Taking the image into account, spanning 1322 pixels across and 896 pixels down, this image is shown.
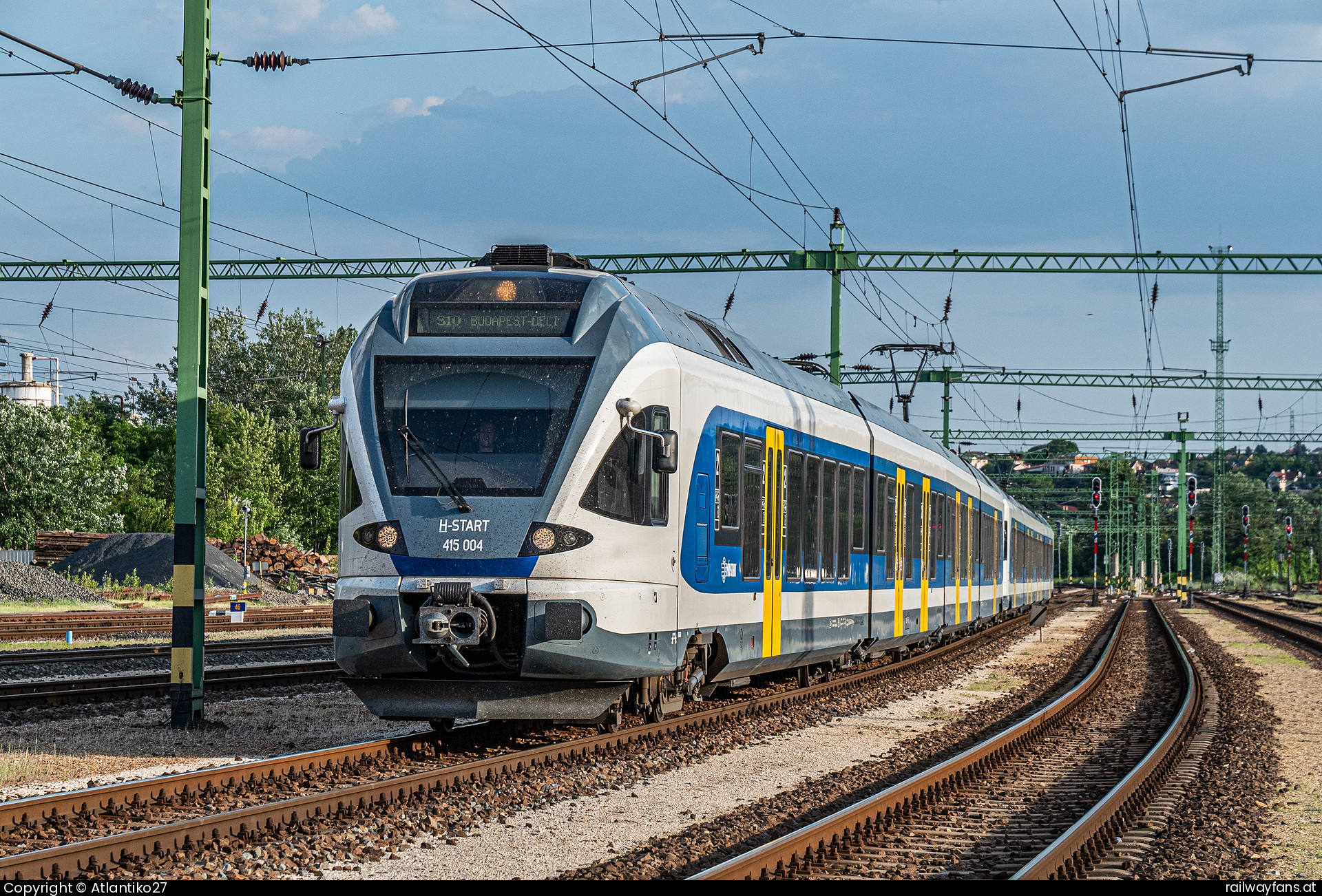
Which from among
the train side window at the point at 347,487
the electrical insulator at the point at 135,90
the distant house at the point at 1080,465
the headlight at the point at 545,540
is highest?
the distant house at the point at 1080,465

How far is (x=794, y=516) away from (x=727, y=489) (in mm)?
2145

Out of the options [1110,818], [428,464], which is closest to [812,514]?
[428,464]

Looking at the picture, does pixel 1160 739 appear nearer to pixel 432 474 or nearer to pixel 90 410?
pixel 432 474

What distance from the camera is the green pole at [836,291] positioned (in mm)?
29203

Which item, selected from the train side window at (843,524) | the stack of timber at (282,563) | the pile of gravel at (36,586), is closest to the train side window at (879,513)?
the train side window at (843,524)

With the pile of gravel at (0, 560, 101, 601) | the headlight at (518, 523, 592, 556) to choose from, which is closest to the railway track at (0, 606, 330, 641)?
the pile of gravel at (0, 560, 101, 601)

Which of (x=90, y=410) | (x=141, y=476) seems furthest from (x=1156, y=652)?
(x=90, y=410)

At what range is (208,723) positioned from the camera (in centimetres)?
1354

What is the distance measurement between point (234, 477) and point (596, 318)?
5760 centimetres

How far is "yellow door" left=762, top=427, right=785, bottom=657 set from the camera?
14445 mm

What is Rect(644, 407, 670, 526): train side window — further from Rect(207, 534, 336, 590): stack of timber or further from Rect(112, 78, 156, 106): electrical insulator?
Rect(207, 534, 336, 590): stack of timber

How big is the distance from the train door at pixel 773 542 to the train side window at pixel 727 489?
850mm

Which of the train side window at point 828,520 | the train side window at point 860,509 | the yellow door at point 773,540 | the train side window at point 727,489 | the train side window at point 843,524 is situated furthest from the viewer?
the train side window at point 860,509

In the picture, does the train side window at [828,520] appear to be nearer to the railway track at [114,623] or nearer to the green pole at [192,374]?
the green pole at [192,374]
